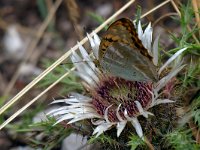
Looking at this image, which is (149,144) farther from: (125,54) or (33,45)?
(33,45)

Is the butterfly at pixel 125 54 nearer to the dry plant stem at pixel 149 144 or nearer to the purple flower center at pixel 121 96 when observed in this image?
the purple flower center at pixel 121 96

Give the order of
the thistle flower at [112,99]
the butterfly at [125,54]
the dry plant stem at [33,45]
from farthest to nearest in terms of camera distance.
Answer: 1. the dry plant stem at [33,45]
2. the thistle flower at [112,99]
3. the butterfly at [125,54]

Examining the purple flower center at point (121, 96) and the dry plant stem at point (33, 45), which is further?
the dry plant stem at point (33, 45)

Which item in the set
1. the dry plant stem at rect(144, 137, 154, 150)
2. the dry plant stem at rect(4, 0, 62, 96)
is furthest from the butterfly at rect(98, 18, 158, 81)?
the dry plant stem at rect(4, 0, 62, 96)

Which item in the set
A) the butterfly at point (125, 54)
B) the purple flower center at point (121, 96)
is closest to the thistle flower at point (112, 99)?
the purple flower center at point (121, 96)

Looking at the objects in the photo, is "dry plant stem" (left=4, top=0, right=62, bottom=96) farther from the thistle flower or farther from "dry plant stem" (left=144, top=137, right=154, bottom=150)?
"dry plant stem" (left=144, top=137, right=154, bottom=150)

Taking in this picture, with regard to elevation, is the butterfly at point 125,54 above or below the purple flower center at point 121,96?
above
